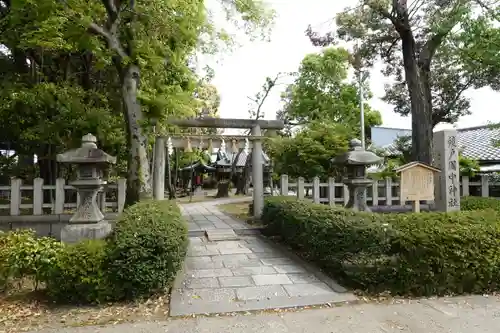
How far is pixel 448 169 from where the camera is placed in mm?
9359

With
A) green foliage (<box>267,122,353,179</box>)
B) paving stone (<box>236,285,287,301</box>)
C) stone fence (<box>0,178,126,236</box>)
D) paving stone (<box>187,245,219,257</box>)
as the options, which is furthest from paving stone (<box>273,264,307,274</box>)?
green foliage (<box>267,122,353,179</box>)

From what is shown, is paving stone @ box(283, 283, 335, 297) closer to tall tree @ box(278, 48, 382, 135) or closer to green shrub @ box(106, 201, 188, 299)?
green shrub @ box(106, 201, 188, 299)

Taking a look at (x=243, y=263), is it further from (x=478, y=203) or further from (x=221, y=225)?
(x=478, y=203)

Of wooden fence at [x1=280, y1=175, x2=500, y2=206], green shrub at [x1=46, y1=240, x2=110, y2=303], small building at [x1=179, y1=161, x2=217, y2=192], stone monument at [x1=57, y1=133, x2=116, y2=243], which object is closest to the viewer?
green shrub at [x1=46, y1=240, x2=110, y2=303]

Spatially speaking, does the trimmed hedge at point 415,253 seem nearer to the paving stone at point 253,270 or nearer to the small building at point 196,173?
the paving stone at point 253,270

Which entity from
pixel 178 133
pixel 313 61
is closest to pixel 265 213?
pixel 178 133

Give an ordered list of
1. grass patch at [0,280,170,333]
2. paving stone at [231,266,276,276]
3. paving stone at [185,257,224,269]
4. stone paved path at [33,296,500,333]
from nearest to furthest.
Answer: stone paved path at [33,296,500,333] < grass patch at [0,280,170,333] < paving stone at [231,266,276,276] < paving stone at [185,257,224,269]

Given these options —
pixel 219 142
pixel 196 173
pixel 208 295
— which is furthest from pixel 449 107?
pixel 196 173

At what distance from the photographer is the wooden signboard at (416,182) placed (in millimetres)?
8164

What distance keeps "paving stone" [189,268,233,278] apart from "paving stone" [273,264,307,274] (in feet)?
3.11

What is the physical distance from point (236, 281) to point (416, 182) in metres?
5.45

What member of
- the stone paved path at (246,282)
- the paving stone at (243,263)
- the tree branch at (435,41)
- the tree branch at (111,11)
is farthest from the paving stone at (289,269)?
the tree branch at (435,41)

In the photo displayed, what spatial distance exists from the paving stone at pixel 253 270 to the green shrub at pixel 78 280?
2.31 meters

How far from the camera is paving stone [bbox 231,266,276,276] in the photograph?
6.03 m
